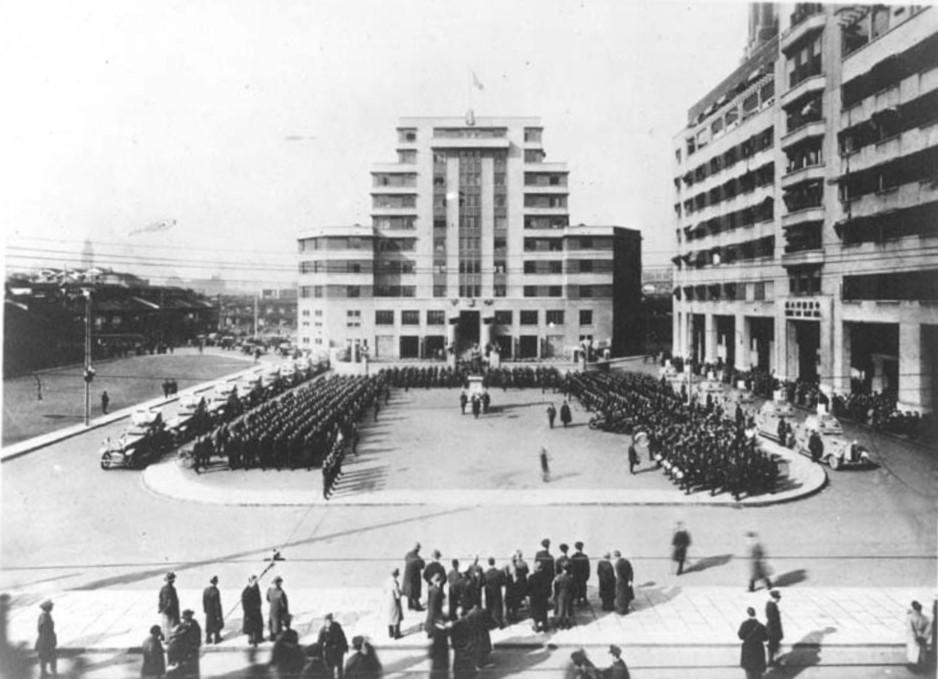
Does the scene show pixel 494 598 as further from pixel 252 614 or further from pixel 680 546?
pixel 680 546

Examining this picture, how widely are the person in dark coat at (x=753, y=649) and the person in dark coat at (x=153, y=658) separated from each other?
944 cm

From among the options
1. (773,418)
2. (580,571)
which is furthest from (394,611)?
(773,418)

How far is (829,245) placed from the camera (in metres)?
39.8

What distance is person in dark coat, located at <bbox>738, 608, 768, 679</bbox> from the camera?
36.0 ft

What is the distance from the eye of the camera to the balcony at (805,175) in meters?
40.7

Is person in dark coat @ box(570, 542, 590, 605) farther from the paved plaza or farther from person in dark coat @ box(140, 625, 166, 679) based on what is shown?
person in dark coat @ box(140, 625, 166, 679)

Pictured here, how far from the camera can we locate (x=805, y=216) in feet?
136

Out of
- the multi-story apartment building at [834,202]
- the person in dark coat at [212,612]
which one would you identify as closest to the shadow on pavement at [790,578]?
the person in dark coat at [212,612]

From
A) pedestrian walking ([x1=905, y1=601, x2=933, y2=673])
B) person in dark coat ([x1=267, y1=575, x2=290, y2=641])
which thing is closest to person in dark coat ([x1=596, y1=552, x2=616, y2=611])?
pedestrian walking ([x1=905, y1=601, x2=933, y2=673])

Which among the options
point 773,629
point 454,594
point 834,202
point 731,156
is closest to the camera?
point 773,629

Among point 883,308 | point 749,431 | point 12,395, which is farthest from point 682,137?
point 12,395

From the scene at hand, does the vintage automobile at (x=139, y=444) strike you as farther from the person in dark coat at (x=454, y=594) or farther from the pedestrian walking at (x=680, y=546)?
the pedestrian walking at (x=680, y=546)

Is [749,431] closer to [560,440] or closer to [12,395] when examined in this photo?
[560,440]

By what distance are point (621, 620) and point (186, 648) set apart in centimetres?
783
